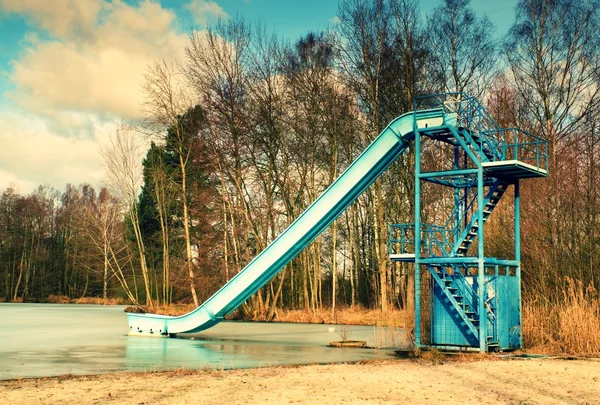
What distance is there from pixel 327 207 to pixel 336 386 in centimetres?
919

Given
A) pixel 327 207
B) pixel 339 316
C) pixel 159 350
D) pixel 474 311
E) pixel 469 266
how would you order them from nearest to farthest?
pixel 474 311 < pixel 469 266 < pixel 159 350 < pixel 327 207 < pixel 339 316

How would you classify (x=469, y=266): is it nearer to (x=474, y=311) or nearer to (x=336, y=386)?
(x=474, y=311)

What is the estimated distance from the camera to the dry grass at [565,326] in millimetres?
17031

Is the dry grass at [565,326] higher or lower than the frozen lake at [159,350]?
higher

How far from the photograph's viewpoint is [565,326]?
17.2 m

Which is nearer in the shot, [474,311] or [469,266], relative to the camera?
[474,311]

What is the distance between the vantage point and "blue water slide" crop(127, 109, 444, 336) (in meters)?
19.7

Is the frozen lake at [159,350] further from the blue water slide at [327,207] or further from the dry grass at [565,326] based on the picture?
the dry grass at [565,326]

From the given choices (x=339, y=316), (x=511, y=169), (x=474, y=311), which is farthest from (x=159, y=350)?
(x=339, y=316)

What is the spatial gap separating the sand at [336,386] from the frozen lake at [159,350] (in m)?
1.88

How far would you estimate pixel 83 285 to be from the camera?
72500 millimetres

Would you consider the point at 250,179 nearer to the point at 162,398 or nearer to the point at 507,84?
the point at 507,84

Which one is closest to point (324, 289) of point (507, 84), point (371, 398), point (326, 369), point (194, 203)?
point (194, 203)

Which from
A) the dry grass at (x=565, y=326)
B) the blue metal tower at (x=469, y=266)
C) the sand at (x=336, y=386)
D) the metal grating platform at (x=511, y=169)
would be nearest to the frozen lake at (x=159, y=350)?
the blue metal tower at (x=469, y=266)
